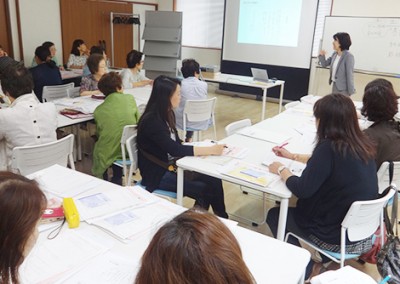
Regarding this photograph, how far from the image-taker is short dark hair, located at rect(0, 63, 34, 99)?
8.36 feet

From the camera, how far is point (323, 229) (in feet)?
6.75

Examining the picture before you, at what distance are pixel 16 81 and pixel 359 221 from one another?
232 cm

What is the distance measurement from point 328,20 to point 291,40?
83 cm

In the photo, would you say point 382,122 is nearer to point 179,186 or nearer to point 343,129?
point 343,129

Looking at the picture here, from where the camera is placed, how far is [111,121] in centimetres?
315

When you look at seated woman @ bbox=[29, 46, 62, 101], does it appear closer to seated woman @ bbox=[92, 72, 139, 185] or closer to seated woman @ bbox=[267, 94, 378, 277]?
seated woman @ bbox=[92, 72, 139, 185]

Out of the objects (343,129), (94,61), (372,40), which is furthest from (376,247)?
(372,40)

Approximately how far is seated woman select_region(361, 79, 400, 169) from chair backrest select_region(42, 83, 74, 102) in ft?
11.1

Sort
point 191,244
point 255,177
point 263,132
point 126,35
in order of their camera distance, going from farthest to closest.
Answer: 1. point 126,35
2. point 263,132
3. point 255,177
4. point 191,244

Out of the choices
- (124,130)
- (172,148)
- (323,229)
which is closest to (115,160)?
(124,130)

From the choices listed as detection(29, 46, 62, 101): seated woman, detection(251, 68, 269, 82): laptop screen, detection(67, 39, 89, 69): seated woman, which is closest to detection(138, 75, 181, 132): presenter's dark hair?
detection(29, 46, 62, 101): seated woman

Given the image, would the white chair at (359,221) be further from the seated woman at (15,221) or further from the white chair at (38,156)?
the white chair at (38,156)

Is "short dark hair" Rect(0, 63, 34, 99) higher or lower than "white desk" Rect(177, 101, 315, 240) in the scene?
higher

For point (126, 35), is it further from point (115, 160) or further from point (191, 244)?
point (191, 244)
